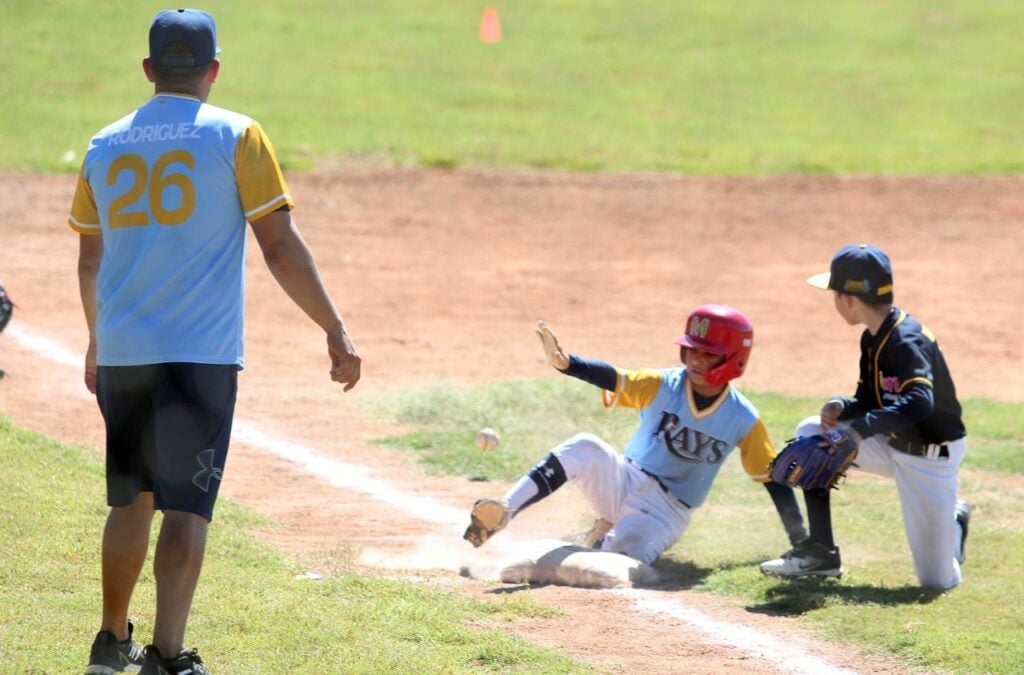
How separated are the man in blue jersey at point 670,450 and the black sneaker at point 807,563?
10.4 inches

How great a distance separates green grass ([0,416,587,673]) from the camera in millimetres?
4969

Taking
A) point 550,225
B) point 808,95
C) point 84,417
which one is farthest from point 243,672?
point 808,95

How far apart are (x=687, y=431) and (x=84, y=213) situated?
318 centimetres

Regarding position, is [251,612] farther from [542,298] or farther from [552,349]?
[542,298]

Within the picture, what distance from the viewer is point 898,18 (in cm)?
3019

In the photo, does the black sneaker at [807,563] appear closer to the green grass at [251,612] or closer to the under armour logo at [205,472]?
the green grass at [251,612]

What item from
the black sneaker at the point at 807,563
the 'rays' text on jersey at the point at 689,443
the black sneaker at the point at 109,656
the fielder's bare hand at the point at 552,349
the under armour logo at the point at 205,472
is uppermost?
the fielder's bare hand at the point at 552,349

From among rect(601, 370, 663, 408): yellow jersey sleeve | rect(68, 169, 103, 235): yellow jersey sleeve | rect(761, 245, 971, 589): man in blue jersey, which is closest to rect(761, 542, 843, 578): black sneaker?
rect(761, 245, 971, 589): man in blue jersey

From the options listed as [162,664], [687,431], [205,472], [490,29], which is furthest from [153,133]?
[490,29]

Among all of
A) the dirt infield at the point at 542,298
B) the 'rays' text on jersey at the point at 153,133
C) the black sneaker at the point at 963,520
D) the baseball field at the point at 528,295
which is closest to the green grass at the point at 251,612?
the baseball field at the point at 528,295

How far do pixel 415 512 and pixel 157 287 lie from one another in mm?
3398

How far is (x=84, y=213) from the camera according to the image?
4770 mm

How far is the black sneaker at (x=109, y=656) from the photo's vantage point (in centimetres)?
466

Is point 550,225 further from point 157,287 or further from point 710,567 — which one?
point 157,287
